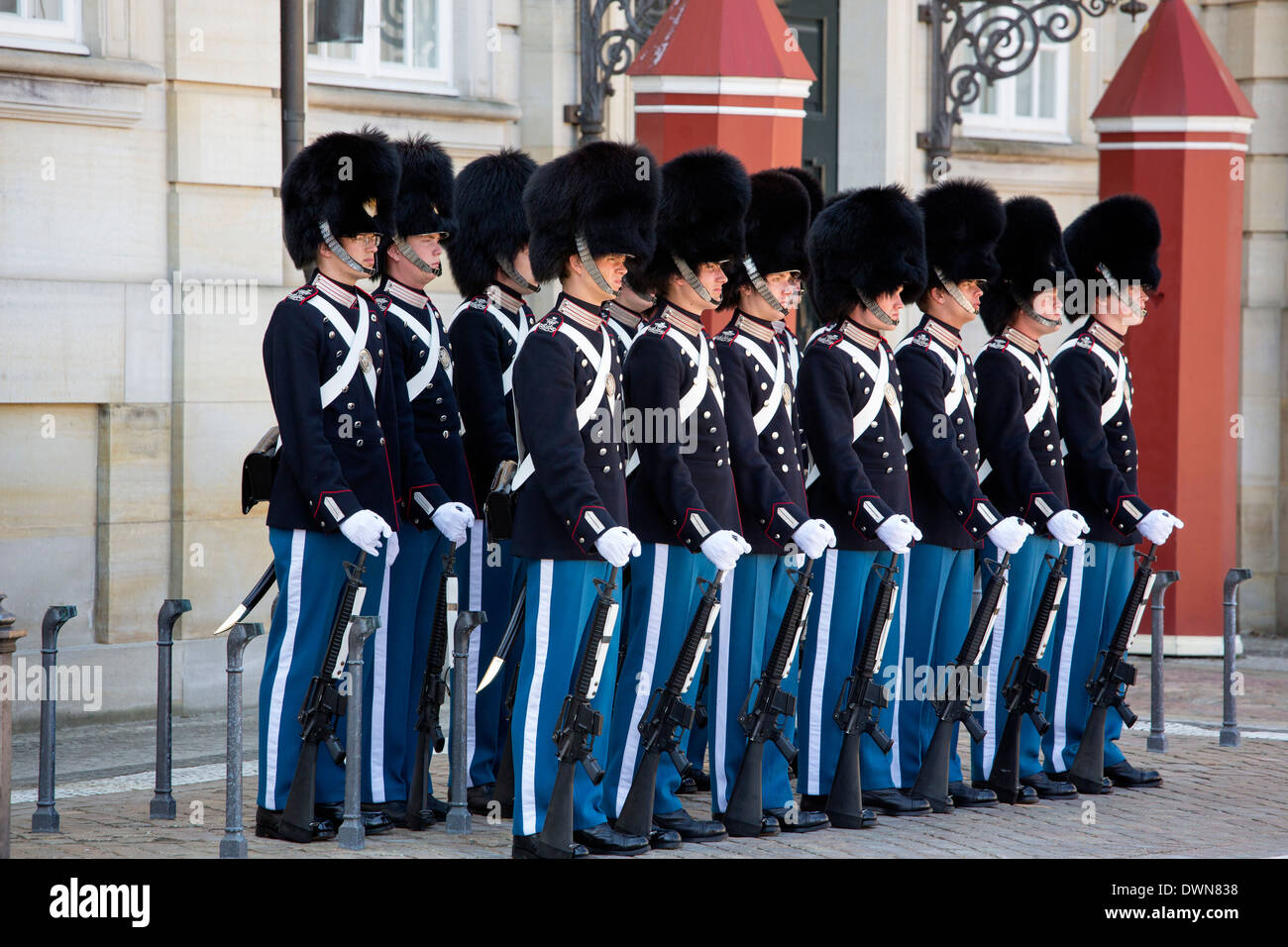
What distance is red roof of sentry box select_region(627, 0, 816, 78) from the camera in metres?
7.21

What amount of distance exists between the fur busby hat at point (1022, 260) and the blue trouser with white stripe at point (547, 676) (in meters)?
2.15

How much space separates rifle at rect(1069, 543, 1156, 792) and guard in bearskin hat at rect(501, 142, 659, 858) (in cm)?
199

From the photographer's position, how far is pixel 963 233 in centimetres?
663

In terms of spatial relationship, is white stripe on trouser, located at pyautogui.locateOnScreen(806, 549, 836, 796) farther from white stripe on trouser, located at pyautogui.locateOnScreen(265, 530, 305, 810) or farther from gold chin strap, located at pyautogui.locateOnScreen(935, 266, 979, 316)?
white stripe on trouser, located at pyautogui.locateOnScreen(265, 530, 305, 810)

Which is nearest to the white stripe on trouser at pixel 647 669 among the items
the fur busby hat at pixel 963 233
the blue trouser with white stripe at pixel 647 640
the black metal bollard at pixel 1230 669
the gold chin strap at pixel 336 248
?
the blue trouser with white stripe at pixel 647 640

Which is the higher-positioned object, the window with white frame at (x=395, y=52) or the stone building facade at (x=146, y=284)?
the window with white frame at (x=395, y=52)

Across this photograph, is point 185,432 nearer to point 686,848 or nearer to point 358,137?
point 358,137

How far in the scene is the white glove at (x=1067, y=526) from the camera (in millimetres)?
6367

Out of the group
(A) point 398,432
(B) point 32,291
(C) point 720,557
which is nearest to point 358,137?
(A) point 398,432

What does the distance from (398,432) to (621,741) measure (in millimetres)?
A: 1133

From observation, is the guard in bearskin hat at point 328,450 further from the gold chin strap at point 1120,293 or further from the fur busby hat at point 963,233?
the gold chin strap at point 1120,293

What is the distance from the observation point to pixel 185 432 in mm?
7785

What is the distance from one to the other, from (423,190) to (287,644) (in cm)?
154

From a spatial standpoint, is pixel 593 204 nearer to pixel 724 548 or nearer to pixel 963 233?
pixel 724 548
